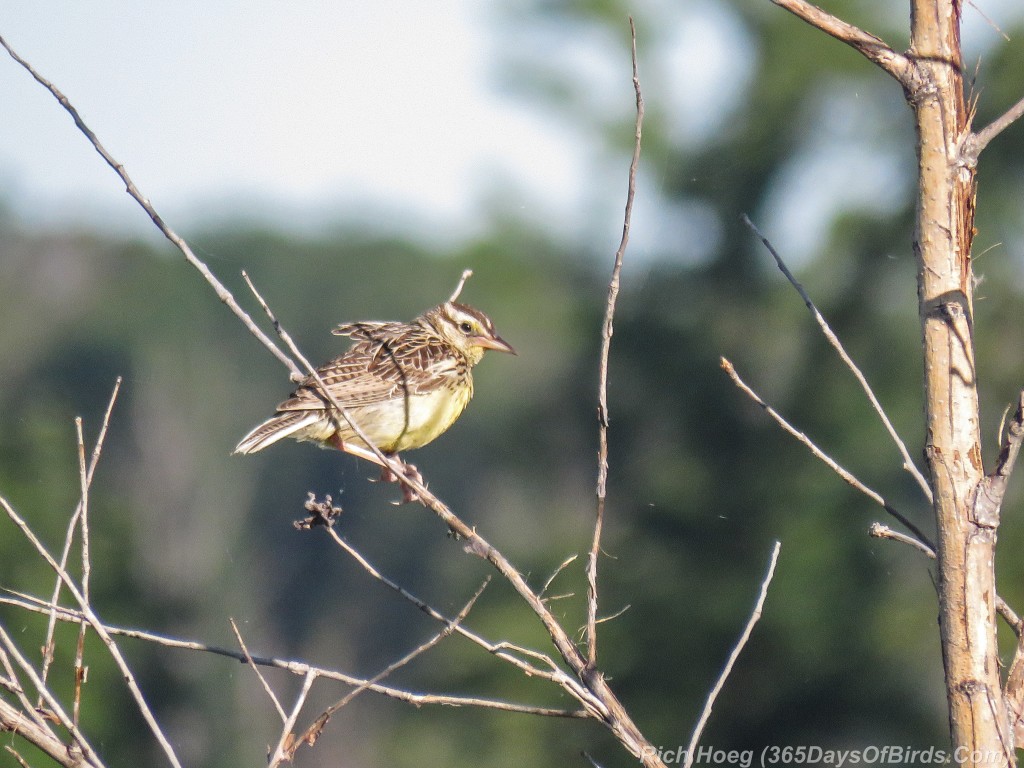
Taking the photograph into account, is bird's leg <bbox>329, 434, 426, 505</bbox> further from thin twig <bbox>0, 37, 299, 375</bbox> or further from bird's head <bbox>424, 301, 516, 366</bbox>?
thin twig <bbox>0, 37, 299, 375</bbox>

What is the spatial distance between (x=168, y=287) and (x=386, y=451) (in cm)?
4691

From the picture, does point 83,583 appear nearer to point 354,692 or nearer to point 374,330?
point 354,692

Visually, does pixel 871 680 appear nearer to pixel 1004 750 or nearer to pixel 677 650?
pixel 677 650

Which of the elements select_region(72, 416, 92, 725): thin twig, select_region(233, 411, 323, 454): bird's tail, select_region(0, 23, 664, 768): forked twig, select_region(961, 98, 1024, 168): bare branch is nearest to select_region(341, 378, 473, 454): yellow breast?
select_region(233, 411, 323, 454): bird's tail

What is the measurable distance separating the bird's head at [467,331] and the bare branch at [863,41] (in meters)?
4.44

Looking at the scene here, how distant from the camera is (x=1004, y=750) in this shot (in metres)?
3.20

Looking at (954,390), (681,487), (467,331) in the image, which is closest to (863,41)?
(954,390)

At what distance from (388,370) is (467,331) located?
0.72m

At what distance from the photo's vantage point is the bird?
6.82 meters

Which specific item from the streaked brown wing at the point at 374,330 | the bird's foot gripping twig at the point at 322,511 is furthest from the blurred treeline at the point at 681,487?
the bird's foot gripping twig at the point at 322,511

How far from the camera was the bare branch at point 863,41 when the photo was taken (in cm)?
348

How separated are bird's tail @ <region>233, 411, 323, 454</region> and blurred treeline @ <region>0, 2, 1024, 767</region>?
1389 cm

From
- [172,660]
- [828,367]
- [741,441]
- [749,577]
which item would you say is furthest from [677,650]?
[172,660]

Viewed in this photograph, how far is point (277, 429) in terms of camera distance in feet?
22.1
